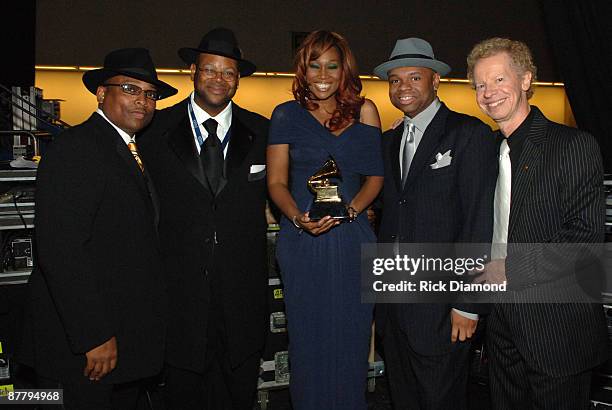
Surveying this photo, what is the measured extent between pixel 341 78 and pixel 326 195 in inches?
19.7

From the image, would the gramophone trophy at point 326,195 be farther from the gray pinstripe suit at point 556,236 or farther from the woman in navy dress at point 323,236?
the gray pinstripe suit at point 556,236

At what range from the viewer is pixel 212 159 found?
8.18ft

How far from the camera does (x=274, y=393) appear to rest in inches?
147

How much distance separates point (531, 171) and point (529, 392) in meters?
0.80

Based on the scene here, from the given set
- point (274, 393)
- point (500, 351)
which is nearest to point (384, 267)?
point (500, 351)

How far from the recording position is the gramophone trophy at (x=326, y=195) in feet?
6.99

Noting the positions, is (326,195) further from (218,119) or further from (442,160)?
(218,119)

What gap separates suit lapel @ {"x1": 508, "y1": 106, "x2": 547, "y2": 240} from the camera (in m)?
1.89

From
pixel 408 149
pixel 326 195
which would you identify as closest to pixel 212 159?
pixel 326 195

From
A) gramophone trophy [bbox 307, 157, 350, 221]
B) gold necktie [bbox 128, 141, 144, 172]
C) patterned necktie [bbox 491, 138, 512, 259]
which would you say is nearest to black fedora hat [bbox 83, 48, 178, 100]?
gold necktie [bbox 128, 141, 144, 172]

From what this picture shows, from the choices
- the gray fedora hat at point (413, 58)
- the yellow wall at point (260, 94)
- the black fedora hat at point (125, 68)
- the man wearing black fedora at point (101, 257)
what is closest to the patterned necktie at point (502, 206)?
the gray fedora hat at point (413, 58)

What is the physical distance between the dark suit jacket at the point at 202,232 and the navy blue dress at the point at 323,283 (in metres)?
0.28

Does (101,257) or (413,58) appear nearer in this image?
(101,257)

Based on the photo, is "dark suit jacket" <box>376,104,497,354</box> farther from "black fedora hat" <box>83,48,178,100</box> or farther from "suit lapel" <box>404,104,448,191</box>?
"black fedora hat" <box>83,48,178,100</box>
